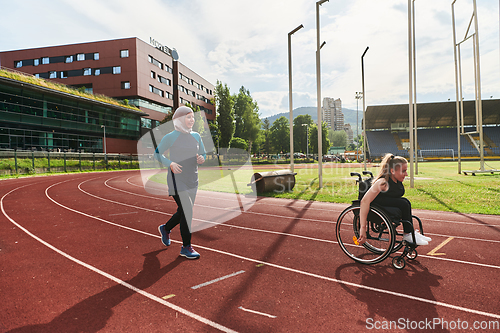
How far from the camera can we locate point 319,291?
3373 millimetres

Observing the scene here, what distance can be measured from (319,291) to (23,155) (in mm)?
32342

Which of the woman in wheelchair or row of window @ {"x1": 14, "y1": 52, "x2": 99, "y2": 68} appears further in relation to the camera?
row of window @ {"x1": 14, "y1": 52, "x2": 99, "y2": 68}

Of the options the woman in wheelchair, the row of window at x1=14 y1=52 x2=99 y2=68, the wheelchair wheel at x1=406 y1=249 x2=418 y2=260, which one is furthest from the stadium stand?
the woman in wheelchair

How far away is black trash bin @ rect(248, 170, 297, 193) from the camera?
12.3 meters

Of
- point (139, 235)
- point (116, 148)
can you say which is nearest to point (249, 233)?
point (139, 235)

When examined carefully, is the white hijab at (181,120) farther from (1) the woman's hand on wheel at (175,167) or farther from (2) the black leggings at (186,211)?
(2) the black leggings at (186,211)

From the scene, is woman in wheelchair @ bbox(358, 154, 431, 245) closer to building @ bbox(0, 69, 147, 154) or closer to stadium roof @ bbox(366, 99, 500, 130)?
building @ bbox(0, 69, 147, 154)

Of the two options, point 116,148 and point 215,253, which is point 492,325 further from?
point 116,148

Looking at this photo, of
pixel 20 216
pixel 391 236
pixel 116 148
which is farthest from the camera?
pixel 116 148

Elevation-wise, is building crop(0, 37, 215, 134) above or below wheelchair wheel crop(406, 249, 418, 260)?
above

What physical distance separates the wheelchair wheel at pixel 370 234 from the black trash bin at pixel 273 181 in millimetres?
7559

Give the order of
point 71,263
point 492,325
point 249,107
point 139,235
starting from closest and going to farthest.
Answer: point 492,325 → point 71,263 → point 139,235 → point 249,107

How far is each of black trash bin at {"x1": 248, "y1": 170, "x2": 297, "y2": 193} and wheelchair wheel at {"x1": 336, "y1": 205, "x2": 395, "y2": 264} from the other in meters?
7.56

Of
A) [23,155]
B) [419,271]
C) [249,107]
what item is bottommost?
[419,271]
